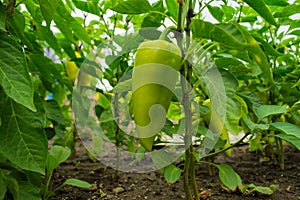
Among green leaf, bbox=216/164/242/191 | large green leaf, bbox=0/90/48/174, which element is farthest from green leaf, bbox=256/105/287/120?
large green leaf, bbox=0/90/48/174

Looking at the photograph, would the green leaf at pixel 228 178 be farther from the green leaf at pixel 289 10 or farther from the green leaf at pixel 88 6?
the green leaf at pixel 88 6

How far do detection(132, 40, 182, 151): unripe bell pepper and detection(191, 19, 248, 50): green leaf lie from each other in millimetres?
62

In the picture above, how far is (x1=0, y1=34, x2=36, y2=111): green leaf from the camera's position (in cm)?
65

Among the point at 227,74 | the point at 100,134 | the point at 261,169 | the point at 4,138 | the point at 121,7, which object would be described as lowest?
the point at 261,169

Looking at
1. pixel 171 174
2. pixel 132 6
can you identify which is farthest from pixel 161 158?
pixel 132 6

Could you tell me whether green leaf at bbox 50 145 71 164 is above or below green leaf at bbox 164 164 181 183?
below

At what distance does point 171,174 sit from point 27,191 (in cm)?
33

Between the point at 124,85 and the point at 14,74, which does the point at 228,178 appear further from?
the point at 14,74

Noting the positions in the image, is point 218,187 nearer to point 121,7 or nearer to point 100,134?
point 100,134

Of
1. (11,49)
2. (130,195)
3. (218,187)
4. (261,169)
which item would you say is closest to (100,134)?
(130,195)

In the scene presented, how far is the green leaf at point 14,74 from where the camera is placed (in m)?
0.65

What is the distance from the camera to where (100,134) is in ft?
4.70

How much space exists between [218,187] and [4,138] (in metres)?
0.68

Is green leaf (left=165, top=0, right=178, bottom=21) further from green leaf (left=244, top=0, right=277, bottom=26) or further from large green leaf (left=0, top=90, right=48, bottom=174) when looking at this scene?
large green leaf (left=0, top=90, right=48, bottom=174)
